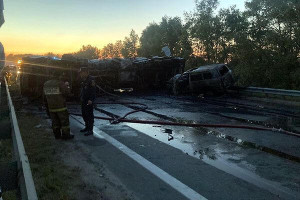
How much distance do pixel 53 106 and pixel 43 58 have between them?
892cm

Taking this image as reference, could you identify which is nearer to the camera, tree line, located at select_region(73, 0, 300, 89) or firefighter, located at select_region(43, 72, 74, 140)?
firefighter, located at select_region(43, 72, 74, 140)

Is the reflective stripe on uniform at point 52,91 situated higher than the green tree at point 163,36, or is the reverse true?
the green tree at point 163,36

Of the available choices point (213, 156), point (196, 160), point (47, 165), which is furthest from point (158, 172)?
point (47, 165)

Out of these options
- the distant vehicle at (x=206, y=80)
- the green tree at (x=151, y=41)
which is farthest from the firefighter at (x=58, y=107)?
the green tree at (x=151, y=41)

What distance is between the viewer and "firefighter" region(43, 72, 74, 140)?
691 cm

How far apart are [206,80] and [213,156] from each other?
10011 mm

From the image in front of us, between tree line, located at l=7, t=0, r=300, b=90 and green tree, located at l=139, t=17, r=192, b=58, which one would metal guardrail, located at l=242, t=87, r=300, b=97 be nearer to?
tree line, located at l=7, t=0, r=300, b=90

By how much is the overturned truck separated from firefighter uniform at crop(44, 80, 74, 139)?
7860 millimetres

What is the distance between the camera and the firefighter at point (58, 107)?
6914 millimetres

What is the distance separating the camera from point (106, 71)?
18.2 m

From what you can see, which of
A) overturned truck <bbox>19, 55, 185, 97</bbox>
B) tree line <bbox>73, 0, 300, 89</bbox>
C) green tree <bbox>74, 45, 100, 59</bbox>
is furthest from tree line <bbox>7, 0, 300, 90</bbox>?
green tree <bbox>74, 45, 100, 59</bbox>

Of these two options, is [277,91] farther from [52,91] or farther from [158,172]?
[52,91]

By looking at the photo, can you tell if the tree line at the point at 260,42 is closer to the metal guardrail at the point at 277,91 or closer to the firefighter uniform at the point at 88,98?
the metal guardrail at the point at 277,91

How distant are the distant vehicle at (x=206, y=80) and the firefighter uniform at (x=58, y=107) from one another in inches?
379
